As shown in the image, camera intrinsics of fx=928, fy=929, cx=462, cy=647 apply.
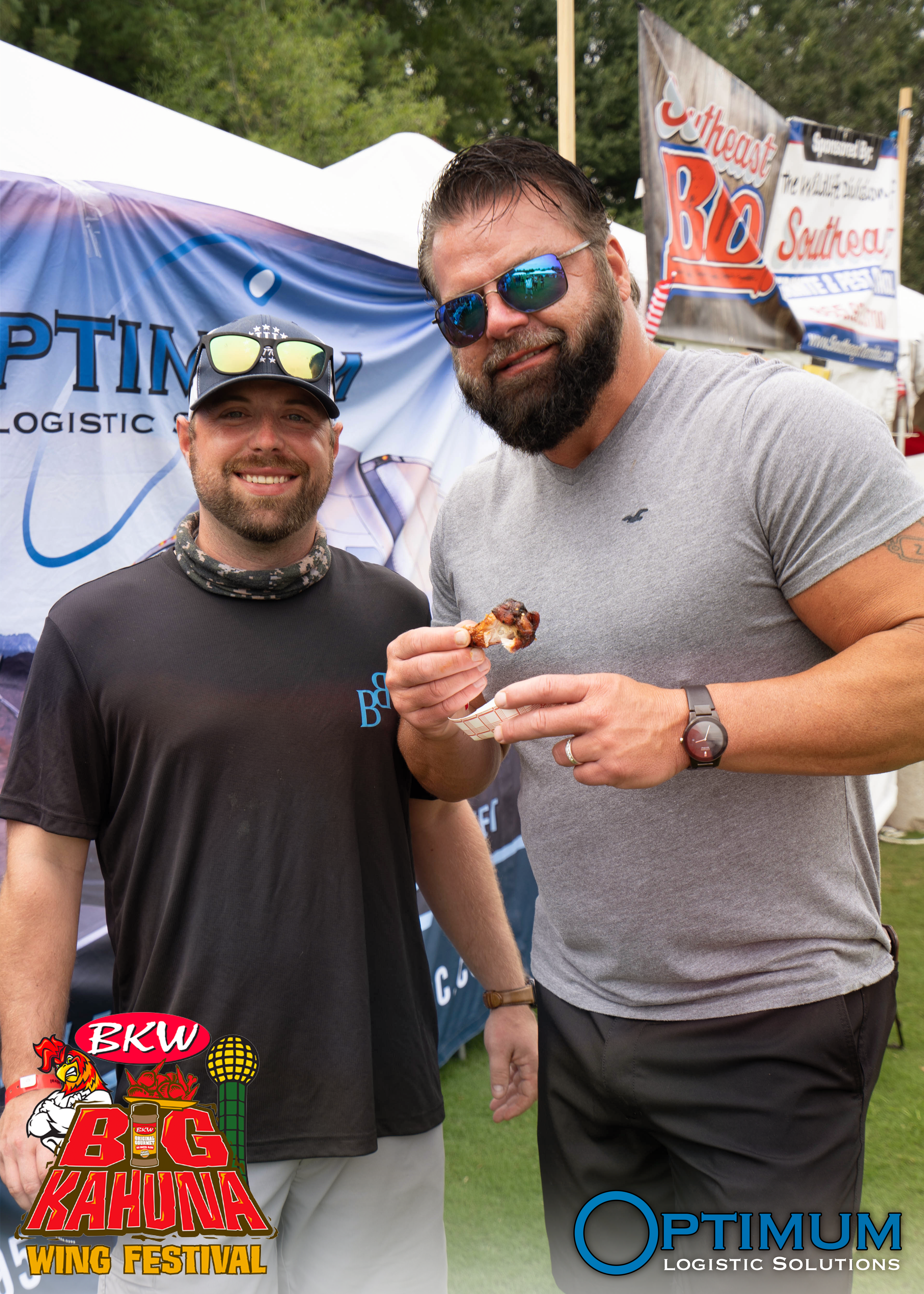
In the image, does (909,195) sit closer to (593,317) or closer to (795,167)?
(795,167)

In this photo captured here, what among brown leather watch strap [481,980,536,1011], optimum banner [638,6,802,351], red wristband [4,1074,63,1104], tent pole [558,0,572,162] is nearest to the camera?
red wristband [4,1074,63,1104]

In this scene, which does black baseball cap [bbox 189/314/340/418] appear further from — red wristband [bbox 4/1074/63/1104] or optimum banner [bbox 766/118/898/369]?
optimum banner [bbox 766/118/898/369]

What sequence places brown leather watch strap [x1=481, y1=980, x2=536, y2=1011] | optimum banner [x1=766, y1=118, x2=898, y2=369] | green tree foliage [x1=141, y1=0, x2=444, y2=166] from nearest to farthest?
brown leather watch strap [x1=481, y1=980, x2=536, y2=1011]
optimum banner [x1=766, y1=118, x2=898, y2=369]
green tree foliage [x1=141, y1=0, x2=444, y2=166]

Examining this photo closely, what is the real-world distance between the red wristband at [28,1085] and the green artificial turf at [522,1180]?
1853mm

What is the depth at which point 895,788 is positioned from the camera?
6.88 metres

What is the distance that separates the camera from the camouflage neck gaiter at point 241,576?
1930mm

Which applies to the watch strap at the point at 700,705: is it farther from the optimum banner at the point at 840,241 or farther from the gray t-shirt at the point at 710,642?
the optimum banner at the point at 840,241

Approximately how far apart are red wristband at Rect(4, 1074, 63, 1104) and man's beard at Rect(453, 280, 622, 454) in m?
1.49

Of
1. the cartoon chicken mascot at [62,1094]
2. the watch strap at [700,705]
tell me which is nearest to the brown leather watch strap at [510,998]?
the cartoon chicken mascot at [62,1094]

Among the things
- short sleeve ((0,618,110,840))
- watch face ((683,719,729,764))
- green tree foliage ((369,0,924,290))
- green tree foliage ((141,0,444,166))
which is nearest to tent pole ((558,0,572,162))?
short sleeve ((0,618,110,840))

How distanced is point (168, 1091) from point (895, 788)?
6.32m

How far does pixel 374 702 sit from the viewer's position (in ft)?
6.45

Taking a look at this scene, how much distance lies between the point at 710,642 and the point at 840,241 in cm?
591

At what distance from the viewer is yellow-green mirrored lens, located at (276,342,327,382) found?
2.00 metres
